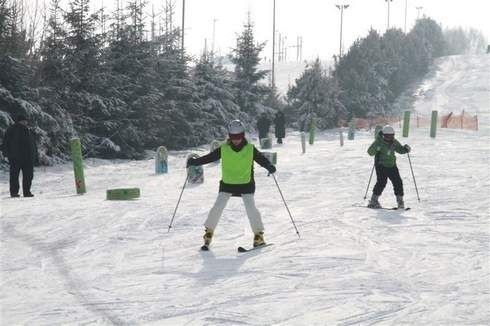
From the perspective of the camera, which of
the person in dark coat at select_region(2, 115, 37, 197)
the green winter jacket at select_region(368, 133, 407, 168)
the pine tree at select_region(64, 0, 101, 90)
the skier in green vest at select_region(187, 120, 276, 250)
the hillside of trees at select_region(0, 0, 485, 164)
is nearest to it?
the skier in green vest at select_region(187, 120, 276, 250)

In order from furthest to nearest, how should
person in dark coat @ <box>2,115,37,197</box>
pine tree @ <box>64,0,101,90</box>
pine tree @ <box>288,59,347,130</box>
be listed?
pine tree @ <box>288,59,347,130</box> < pine tree @ <box>64,0,101,90</box> < person in dark coat @ <box>2,115,37,197</box>

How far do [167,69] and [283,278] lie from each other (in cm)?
2206

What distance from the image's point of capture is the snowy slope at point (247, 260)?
5.39m

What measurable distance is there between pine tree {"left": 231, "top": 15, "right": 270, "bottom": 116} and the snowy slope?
24.1 meters

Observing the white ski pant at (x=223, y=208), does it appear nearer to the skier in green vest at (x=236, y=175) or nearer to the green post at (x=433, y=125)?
the skier in green vest at (x=236, y=175)

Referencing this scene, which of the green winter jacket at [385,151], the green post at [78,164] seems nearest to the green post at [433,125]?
the green winter jacket at [385,151]

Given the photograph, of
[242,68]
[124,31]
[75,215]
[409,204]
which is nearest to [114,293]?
[75,215]

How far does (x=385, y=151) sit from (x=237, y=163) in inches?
175

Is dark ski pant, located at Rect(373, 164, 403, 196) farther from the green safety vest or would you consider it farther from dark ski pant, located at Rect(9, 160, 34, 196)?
dark ski pant, located at Rect(9, 160, 34, 196)

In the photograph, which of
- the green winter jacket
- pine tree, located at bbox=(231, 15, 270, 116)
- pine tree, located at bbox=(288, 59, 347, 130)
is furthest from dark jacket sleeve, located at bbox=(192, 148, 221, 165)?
pine tree, located at bbox=(288, 59, 347, 130)

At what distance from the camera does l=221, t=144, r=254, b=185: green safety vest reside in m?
7.80

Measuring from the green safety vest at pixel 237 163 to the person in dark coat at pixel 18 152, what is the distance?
670 centimetres

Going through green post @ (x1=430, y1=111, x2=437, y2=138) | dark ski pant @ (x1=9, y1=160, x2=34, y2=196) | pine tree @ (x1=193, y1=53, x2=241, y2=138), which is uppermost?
pine tree @ (x1=193, y1=53, x2=241, y2=138)

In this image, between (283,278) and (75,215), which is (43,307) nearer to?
(283,278)
